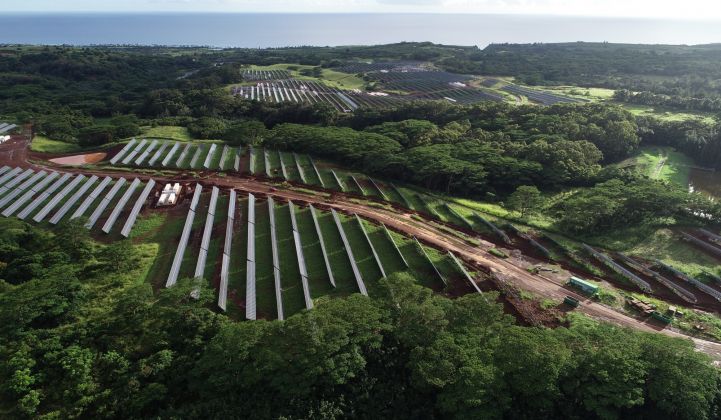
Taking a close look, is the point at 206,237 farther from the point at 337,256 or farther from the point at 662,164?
the point at 662,164

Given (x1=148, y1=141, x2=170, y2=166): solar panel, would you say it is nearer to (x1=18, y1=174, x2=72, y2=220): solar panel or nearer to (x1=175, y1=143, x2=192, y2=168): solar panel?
(x1=175, y1=143, x2=192, y2=168): solar panel

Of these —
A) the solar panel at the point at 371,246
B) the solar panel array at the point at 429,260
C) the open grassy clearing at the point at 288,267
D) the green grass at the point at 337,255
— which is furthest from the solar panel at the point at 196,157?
the solar panel array at the point at 429,260

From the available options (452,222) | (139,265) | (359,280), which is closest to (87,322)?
(139,265)

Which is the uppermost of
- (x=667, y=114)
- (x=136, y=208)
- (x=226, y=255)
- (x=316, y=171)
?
(x=667, y=114)

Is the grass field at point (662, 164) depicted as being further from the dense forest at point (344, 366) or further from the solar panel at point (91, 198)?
the solar panel at point (91, 198)

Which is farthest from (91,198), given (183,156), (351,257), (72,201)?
(351,257)
